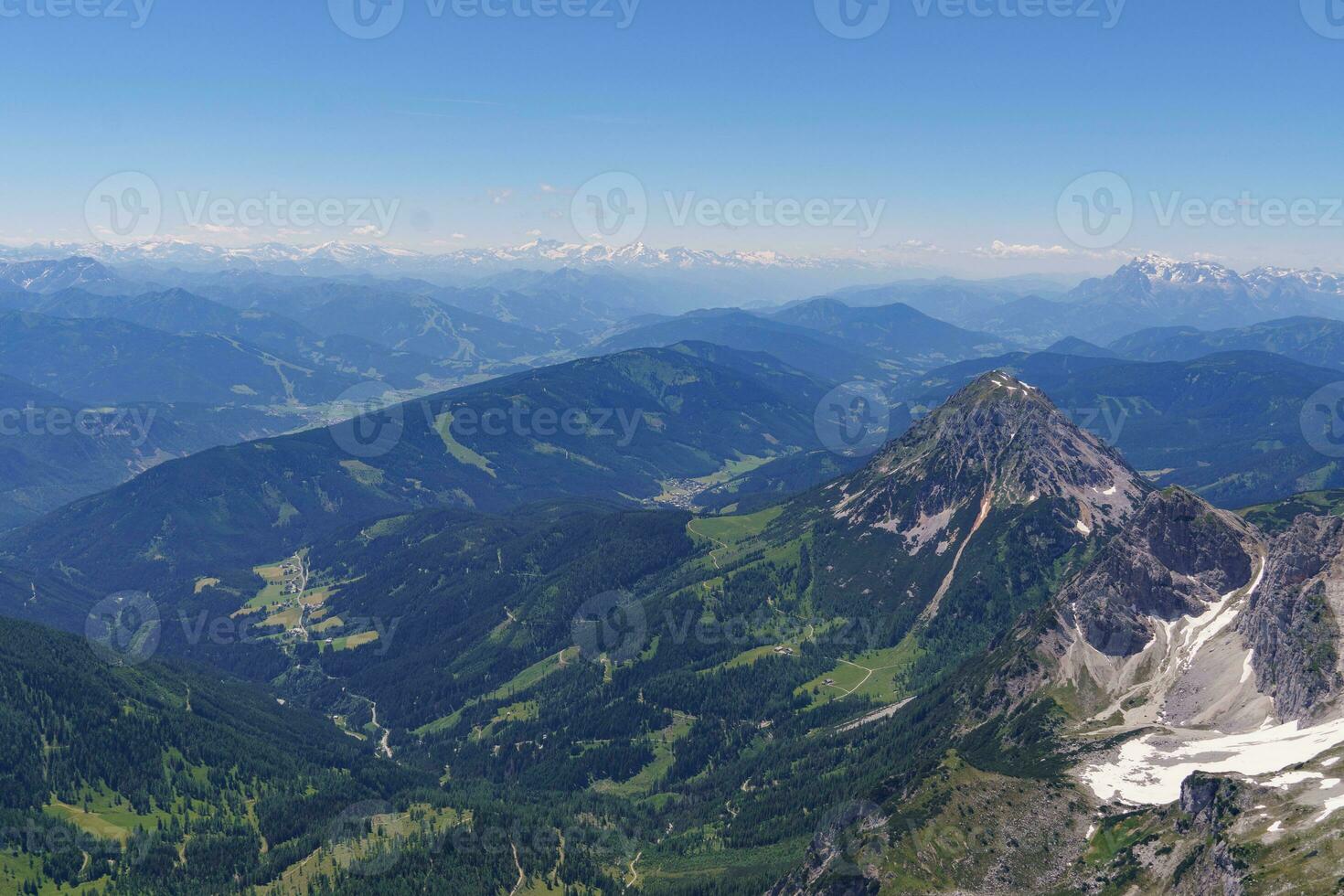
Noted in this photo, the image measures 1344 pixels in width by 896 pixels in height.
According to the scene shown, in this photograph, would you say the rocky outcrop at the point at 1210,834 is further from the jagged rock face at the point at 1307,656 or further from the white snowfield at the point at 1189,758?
the jagged rock face at the point at 1307,656

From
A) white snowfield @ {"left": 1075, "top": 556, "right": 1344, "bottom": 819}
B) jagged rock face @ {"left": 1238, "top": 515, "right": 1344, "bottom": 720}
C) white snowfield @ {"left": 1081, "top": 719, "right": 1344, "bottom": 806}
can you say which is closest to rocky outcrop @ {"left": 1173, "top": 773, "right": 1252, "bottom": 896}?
white snowfield @ {"left": 1075, "top": 556, "right": 1344, "bottom": 819}

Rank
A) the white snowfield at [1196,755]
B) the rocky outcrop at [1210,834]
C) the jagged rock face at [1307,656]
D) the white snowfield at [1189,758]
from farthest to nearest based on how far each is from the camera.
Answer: the jagged rock face at [1307,656] → the white snowfield at [1196,755] → the white snowfield at [1189,758] → the rocky outcrop at [1210,834]

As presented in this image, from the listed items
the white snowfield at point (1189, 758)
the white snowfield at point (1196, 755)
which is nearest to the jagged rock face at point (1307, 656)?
the white snowfield at point (1196, 755)

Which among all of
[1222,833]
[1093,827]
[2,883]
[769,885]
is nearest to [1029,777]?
[1093,827]

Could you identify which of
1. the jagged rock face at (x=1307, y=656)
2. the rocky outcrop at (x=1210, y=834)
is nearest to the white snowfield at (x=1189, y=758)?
the jagged rock face at (x=1307, y=656)

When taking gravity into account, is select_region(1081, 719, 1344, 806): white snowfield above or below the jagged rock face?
below

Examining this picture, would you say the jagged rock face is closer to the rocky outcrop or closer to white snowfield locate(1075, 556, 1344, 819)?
white snowfield locate(1075, 556, 1344, 819)

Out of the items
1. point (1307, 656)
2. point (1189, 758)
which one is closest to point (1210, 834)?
point (1189, 758)

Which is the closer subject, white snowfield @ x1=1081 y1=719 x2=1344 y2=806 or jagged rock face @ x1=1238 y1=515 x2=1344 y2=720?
white snowfield @ x1=1081 y1=719 x2=1344 y2=806

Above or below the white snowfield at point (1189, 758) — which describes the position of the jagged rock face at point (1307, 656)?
above

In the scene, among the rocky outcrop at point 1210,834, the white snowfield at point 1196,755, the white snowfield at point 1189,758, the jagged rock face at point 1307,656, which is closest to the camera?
the rocky outcrop at point 1210,834

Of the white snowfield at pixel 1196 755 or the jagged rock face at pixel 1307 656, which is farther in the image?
the jagged rock face at pixel 1307 656

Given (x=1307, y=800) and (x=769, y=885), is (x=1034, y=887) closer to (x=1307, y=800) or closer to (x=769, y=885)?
(x=1307, y=800)
